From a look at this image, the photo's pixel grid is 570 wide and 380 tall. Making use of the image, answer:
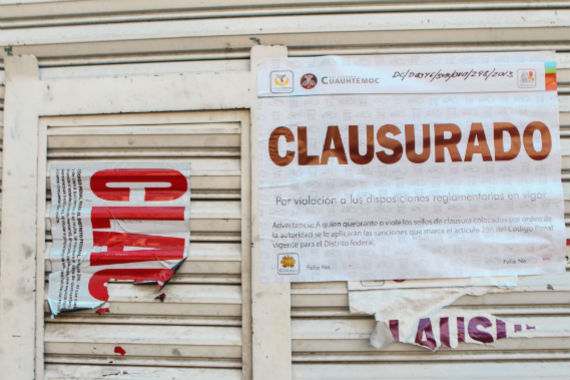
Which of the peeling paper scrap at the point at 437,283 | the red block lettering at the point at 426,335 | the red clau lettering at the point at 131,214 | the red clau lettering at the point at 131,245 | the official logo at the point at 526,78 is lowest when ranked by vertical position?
the red block lettering at the point at 426,335

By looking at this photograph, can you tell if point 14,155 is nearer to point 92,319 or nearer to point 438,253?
point 92,319

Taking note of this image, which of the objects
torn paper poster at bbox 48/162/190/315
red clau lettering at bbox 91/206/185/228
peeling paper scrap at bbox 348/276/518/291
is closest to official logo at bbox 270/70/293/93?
torn paper poster at bbox 48/162/190/315

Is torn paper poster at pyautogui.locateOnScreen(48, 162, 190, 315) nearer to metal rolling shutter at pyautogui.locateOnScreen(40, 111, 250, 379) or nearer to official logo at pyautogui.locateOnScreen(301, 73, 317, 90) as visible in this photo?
metal rolling shutter at pyautogui.locateOnScreen(40, 111, 250, 379)

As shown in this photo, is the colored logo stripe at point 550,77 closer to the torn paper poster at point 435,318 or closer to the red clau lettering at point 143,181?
the torn paper poster at point 435,318

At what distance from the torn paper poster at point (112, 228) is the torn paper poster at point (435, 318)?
3.96 ft

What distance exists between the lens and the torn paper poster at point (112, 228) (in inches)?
85.3

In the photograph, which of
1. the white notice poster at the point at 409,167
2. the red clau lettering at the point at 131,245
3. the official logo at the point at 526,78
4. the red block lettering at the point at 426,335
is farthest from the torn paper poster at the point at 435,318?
the official logo at the point at 526,78

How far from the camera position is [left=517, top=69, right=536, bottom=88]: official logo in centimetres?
214

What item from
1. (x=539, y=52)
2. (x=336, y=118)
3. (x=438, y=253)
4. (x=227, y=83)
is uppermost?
(x=539, y=52)

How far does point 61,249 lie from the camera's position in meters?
2.18

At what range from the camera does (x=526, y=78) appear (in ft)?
7.02

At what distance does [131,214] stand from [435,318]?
1968 mm

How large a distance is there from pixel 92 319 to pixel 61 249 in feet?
1.57

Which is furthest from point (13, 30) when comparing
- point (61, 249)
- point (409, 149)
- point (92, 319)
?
point (409, 149)
